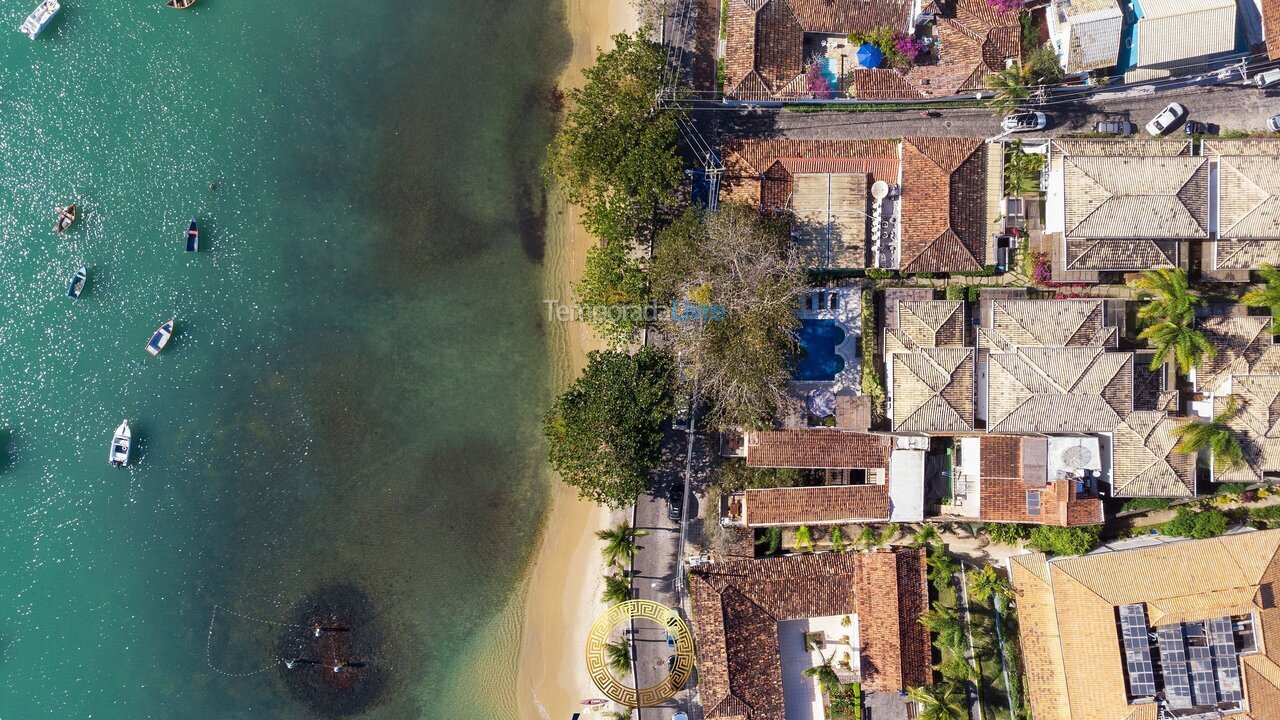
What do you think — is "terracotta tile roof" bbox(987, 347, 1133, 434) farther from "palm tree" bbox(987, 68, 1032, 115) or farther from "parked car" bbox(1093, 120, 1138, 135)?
"palm tree" bbox(987, 68, 1032, 115)

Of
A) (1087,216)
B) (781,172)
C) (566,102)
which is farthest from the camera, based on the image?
(566,102)

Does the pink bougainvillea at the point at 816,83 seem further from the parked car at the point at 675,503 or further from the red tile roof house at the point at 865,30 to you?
the parked car at the point at 675,503

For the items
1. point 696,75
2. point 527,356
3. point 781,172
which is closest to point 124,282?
point 527,356

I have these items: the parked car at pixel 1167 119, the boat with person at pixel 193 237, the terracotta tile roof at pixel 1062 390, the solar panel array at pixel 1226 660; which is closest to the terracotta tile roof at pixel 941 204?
the terracotta tile roof at pixel 1062 390

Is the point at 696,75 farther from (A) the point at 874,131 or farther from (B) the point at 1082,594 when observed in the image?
(B) the point at 1082,594

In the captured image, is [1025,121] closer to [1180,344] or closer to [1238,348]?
[1180,344]

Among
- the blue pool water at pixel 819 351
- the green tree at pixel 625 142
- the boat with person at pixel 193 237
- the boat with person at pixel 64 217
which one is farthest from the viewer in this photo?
the boat with person at pixel 193 237

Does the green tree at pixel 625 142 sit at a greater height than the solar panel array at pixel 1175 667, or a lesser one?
greater
